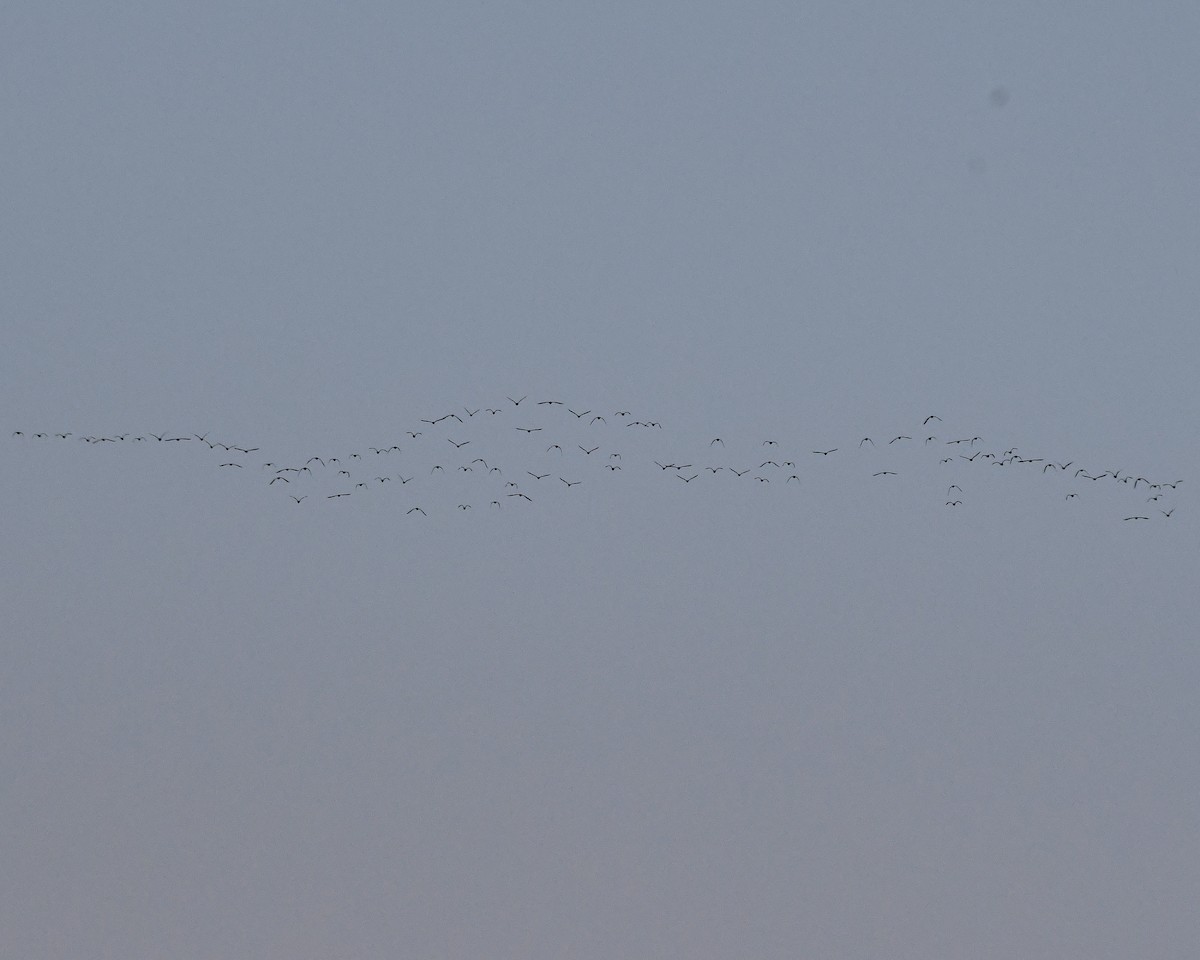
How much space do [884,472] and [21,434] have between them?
9.53 meters

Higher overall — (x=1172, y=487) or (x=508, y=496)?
(x=1172, y=487)

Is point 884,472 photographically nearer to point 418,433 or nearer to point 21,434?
point 418,433

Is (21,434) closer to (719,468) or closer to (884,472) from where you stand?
(719,468)

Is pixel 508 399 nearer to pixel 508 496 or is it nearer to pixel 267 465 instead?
pixel 508 496

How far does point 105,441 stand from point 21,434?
946mm

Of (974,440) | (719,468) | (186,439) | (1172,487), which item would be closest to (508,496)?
(719,468)

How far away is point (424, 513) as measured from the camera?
54.2 ft

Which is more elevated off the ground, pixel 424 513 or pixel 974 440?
pixel 974 440

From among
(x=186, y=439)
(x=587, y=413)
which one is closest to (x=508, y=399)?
(x=587, y=413)

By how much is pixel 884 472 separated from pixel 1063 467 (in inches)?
79.7

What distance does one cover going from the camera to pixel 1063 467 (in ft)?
55.8

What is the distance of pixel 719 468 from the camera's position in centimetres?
1672

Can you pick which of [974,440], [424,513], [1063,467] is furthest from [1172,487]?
[424,513]

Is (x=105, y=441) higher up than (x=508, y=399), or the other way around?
(x=508, y=399)
